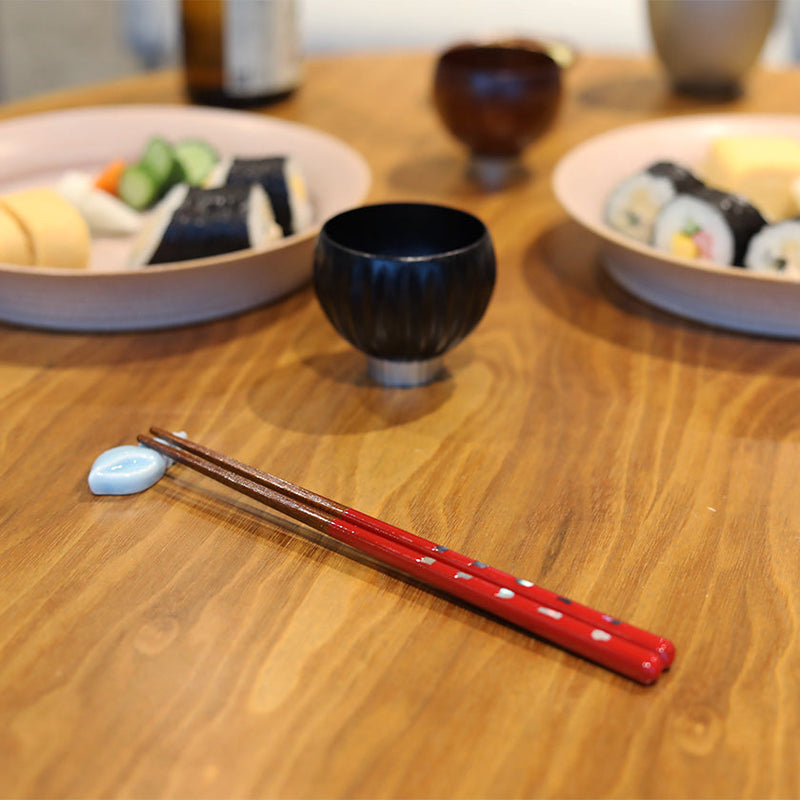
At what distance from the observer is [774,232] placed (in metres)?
0.83

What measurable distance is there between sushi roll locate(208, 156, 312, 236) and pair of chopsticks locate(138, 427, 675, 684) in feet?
1.16

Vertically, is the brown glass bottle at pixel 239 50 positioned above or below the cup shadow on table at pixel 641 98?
above

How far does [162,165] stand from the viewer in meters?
1.05

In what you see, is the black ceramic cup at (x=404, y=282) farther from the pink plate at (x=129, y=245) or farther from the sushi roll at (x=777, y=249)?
the sushi roll at (x=777, y=249)

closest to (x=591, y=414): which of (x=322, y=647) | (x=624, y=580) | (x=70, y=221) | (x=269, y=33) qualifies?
(x=624, y=580)

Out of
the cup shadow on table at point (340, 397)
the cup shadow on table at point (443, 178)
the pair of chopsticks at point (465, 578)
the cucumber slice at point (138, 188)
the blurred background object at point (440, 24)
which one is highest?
the pair of chopsticks at point (465, 578)

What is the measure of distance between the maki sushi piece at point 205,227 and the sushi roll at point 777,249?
0.44 metres

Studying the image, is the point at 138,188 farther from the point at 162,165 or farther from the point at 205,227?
the point at 205,227

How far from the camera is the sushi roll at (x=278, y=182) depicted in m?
0.92

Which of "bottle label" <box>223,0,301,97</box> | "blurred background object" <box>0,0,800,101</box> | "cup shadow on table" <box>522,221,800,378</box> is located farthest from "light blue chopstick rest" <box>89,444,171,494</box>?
"blurred background object" <box>0,0,800,101</box>

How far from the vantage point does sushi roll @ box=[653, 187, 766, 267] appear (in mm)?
849

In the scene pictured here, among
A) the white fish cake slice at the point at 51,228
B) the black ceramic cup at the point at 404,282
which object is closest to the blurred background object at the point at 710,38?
the black ceramic cup at the point at 404,282

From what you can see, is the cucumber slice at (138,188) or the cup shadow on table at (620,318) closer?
the cup shadow on table at (620,318)

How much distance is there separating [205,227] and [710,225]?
451 mm
